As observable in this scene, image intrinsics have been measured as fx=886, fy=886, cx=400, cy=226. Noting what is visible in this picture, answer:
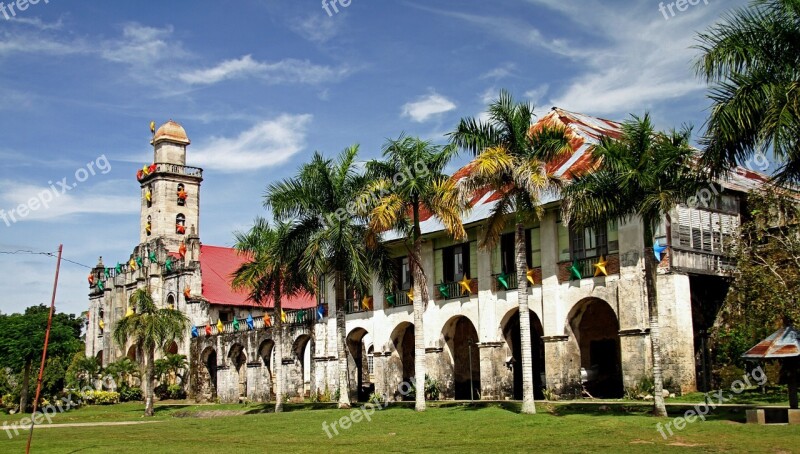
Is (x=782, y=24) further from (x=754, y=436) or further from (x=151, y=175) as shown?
(x=151, y=175)

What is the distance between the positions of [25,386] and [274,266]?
2180cm

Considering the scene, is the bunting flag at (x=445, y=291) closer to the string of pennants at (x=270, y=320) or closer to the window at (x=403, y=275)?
the window at (x=403, y=275)

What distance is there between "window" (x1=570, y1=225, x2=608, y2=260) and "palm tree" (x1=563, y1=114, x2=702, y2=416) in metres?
5.33

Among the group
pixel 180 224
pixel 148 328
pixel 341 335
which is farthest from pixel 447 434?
pixel 180 224

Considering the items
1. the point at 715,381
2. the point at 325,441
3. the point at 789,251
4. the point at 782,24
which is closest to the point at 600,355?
the point at 715,381

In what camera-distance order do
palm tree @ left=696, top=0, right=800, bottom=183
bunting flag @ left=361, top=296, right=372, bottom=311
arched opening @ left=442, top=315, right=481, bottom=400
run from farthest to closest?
bunting flag @ left=361, top=296, right=372, bottom=311, arched opening @ left=442, top=315, right=481, bottom=400, palm tree @ left=696, top=0, right=800, bottom=183

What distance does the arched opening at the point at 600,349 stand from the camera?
102ft

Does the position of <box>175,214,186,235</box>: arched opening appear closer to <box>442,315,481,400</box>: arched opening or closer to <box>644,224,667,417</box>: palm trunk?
<box>442,315,481,400</box>: arched opening

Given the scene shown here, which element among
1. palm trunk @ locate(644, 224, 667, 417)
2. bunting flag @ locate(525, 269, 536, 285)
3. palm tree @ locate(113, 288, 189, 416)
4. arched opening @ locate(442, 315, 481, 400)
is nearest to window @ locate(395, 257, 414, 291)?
arched opening @ locate(442, 315, 481, 400)

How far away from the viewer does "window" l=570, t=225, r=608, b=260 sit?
2884 cm

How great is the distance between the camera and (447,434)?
21484 millimetres

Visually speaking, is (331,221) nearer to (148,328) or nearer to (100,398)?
(148,328)

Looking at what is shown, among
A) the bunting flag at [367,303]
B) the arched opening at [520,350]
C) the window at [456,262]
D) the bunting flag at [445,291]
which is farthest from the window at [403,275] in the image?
the arched opening at [520,350]

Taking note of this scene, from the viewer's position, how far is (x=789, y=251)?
26281mm
